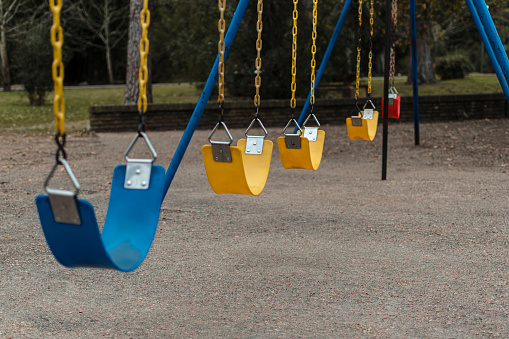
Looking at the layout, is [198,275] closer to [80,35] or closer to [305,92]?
[305,92]

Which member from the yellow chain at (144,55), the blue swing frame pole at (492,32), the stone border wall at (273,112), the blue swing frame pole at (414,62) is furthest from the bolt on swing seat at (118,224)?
the stone border wall at (273,112)

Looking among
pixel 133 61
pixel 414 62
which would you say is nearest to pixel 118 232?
pixel 414 62

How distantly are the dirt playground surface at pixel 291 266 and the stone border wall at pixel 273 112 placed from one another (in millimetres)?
4538

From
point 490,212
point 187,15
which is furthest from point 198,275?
point 187,15

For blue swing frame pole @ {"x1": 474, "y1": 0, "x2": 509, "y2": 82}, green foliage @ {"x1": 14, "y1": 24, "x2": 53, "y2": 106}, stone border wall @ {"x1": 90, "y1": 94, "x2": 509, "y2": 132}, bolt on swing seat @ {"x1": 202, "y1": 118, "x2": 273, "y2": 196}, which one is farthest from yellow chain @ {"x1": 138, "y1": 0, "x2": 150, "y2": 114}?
green foliage @ {"x1": 14, "y1": 24, "x2": 53, "y2": 106}

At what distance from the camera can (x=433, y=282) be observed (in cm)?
343

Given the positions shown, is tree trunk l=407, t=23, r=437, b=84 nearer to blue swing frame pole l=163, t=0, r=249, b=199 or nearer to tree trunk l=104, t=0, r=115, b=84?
tree trunk l=104, t=0, r=115, b=84

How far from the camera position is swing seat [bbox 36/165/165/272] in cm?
217

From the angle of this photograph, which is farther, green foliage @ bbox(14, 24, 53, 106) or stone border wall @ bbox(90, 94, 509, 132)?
green foliage @ bbox(14, 24, 53, 106)

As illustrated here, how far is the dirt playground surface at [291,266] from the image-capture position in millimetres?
2902

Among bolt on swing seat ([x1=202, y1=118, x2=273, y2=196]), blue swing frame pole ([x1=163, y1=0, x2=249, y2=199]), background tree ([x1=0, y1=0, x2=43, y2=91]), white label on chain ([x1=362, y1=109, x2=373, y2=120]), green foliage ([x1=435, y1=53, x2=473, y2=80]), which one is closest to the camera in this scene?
bolt on swing seat ([x1=202, y1=118, x2=273, y2=196])

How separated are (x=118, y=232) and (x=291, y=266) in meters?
1.51

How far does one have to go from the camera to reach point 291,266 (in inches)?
147

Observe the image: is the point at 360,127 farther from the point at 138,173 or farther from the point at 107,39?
the point at 107,39
